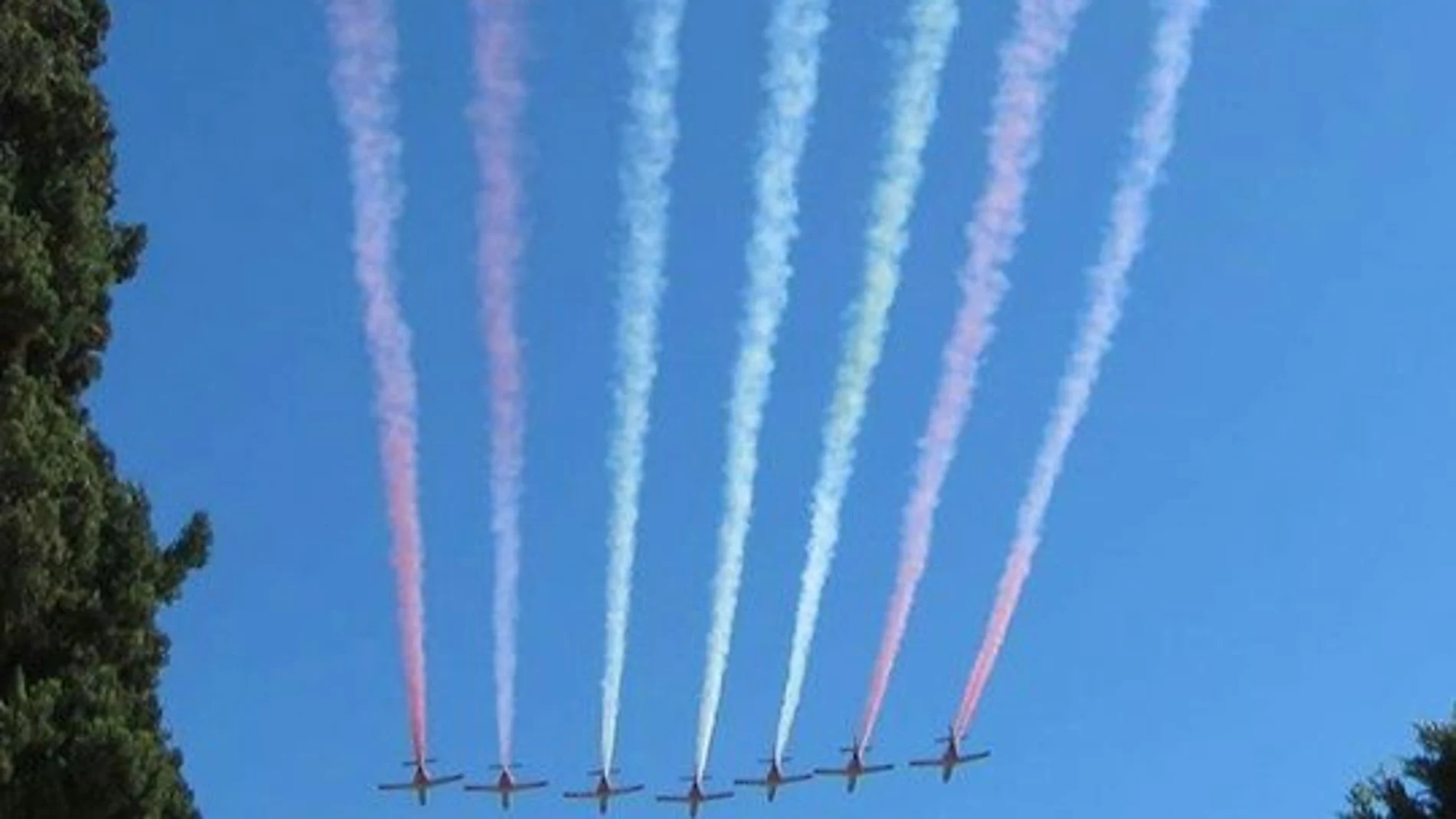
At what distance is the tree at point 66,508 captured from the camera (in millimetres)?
19641

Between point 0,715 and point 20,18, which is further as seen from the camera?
point 20,18

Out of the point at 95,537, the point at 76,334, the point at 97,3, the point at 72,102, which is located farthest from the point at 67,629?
the point at 97,3

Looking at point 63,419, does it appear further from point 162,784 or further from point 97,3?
point 97,3

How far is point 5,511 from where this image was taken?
1953cm

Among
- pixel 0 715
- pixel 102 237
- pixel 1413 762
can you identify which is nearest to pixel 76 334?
pixel 102 237

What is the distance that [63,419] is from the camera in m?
21.3

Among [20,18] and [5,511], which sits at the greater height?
[20,18]

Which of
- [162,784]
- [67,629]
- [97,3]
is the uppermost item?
[97,3]

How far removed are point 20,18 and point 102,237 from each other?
243 centimetres

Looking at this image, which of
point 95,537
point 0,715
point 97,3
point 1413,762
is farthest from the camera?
point 1413,762

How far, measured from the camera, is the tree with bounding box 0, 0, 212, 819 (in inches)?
773

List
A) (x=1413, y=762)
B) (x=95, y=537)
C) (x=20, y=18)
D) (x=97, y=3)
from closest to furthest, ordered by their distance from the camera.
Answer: (x=95, y=537) → (x=20, y=18) → (x=97, y=3) → (x=1413, y=762)

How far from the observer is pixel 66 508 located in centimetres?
2062

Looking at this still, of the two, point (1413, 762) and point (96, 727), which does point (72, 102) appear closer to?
point (96, 727)
